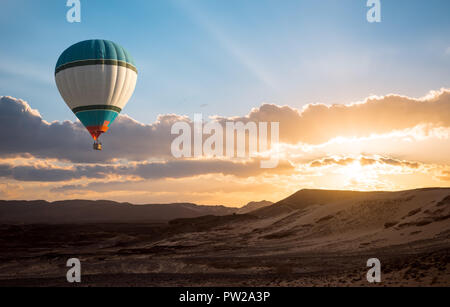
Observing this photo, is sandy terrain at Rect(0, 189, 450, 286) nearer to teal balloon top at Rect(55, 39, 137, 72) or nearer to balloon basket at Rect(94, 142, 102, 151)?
balloon basket at Rect(94, 142, 102, 151)

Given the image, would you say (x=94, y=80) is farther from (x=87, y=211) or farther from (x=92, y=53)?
(x=87, y=211)

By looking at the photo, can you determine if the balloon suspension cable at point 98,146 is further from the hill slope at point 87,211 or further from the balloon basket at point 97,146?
the hill slope at point 87,211

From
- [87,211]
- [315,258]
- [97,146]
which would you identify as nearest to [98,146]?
[97,146]

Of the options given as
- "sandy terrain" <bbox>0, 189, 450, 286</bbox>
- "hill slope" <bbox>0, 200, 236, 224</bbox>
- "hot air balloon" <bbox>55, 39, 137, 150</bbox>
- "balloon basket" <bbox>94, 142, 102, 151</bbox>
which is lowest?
"hill slope" <bbox>0, 200, 236, 224</bbox>

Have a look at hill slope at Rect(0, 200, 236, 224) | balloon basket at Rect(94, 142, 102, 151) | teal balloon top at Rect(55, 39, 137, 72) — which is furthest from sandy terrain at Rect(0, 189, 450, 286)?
hill slope at Rect(0, 200, 236, 224)

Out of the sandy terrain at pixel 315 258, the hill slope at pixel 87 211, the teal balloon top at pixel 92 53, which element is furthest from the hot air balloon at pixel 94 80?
the hill slope at pixel 87 211

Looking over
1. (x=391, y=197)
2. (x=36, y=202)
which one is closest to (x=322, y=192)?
(x=391, y=197)

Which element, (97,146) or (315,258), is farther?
(97,146)
